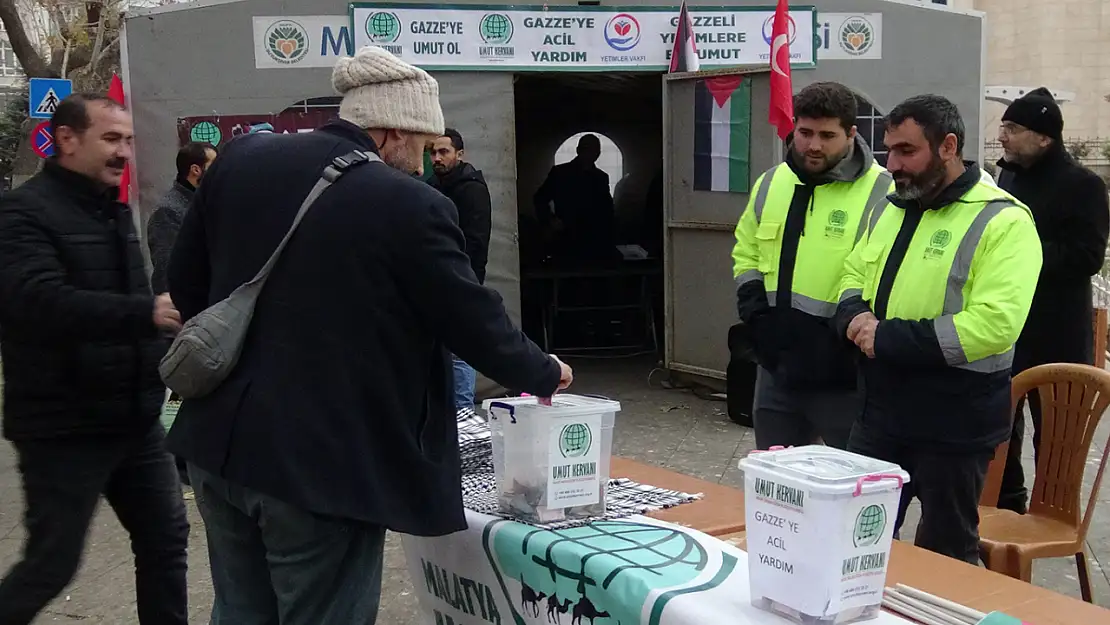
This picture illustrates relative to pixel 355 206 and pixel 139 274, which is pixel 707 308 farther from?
pixel 355 206

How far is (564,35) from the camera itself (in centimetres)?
754

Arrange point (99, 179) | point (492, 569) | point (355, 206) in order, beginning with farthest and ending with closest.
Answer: point (99, 179), point (492, 569), point (355, 206)

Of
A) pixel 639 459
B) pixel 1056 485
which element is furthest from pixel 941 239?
pixel 639 459

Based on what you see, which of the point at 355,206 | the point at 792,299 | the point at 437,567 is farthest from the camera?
the point at 792,299

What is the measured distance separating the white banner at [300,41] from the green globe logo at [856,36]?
11.2 ft

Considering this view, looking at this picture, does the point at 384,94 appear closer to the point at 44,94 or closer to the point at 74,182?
the point at 74,182

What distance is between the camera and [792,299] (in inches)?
147

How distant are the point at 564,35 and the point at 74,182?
189 inches

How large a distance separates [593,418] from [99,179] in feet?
5.54

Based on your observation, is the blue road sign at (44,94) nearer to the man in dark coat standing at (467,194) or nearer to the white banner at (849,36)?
the man in dark coat standing at (467,194)

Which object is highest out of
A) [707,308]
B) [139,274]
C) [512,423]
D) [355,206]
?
[355,206]

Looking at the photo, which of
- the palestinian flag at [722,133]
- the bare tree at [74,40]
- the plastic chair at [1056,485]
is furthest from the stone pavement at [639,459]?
the bare tree at [74,40]

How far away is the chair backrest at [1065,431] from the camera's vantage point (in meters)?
3.59

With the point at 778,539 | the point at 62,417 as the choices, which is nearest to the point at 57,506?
the point at 62,417
